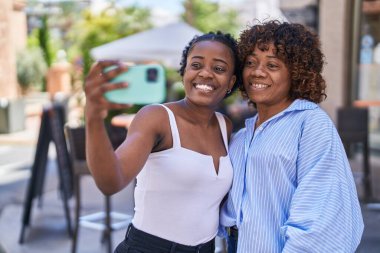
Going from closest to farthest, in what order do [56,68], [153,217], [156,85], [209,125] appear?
[156,85] → [153,217] → [209,125] → [56,68]

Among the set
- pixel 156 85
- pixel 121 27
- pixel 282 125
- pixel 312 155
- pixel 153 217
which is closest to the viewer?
pixel 156 85

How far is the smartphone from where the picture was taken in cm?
125

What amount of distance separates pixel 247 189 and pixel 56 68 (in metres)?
21.1

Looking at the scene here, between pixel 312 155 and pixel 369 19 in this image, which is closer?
pixel 312 155

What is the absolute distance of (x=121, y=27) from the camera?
2403 cm

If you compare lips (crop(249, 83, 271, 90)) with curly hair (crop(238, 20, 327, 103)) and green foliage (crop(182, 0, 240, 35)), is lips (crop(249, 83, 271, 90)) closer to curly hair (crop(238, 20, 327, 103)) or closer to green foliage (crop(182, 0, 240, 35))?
curly hair (crop(238, 20, 327, 103))

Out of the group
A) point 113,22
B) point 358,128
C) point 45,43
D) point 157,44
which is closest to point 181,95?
point 157,44

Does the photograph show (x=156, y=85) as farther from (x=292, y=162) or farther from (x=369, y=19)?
(x=369, y=19)

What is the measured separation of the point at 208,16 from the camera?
82.7 ft

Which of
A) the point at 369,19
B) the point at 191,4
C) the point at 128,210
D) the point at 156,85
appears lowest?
the point at 128,210

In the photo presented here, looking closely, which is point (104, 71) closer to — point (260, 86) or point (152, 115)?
point (152, 115)

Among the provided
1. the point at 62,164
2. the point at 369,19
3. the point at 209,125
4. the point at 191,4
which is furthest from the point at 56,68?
the point at 209,125

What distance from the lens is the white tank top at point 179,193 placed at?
74.0 inches

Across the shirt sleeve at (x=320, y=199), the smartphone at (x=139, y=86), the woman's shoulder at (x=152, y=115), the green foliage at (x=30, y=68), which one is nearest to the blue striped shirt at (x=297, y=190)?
the shirt sleeve at (x=320, y=199)
